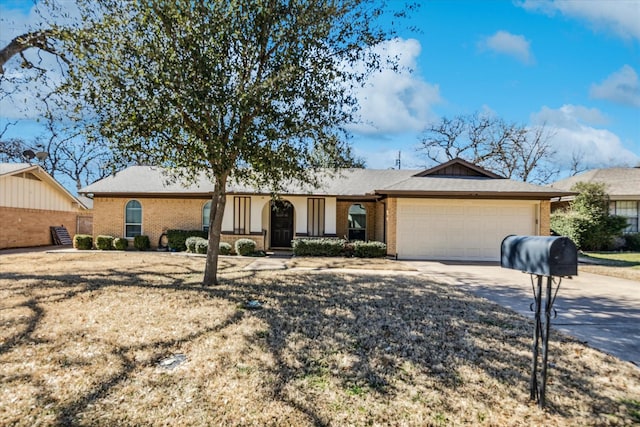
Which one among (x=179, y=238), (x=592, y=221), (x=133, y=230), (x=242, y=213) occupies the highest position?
(x=242, y=213)

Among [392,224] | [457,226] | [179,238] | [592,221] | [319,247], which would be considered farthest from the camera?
[592,221]

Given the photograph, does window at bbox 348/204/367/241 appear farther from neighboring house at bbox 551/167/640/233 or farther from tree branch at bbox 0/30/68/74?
tree branch at bbox 0/30/68/74

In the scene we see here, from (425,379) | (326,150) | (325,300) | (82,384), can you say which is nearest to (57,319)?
(82,384)

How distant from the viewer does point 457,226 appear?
14352 mm

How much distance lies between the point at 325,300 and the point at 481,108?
101 feet

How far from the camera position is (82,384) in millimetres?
3438

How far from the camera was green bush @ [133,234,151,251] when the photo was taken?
16531 millimetres

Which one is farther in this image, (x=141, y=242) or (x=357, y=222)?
(x=357, y=222)

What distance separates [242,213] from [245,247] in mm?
2323

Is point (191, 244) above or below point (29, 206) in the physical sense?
below

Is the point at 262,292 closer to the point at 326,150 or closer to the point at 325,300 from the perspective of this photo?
the point at 325,300

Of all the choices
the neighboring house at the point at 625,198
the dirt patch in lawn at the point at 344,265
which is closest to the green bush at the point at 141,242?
the dirt patch in lawn at the point at 344,265

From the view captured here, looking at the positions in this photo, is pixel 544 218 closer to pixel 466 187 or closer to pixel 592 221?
pixel 466 187

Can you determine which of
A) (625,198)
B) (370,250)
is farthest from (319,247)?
(625,198)
